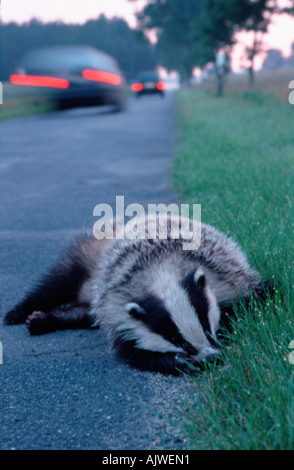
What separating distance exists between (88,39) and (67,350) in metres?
104

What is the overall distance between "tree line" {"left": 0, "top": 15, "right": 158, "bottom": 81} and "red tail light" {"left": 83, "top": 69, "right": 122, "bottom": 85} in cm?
7162

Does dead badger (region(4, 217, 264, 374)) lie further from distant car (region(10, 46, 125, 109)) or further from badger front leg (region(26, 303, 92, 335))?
distant car (region(10, 46, 125, 109))

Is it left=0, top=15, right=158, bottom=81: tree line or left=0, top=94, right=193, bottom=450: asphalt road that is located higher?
left=0, top=15, right=158, bottom=81: tree line

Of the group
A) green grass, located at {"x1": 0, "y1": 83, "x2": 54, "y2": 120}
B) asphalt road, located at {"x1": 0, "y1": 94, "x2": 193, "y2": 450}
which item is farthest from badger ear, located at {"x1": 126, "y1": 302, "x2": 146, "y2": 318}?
green grass, located at {"x1": 0, "y1": 83, "x2": 54, "y2": 120}

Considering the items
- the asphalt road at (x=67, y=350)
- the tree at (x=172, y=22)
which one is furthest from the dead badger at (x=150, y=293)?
the tree at (x=172, y=22)

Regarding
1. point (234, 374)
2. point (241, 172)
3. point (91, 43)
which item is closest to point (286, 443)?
point (234, 374)

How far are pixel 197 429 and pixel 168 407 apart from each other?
32 cm

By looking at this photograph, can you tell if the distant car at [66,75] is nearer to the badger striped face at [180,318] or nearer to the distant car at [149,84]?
the badger striped face at [180,318]

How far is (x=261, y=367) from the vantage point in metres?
2.11

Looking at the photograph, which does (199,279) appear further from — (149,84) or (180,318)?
(149,84)

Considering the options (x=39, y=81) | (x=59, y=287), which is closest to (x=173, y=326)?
(x=59, y=287)

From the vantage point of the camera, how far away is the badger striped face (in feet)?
8.03

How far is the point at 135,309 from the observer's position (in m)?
2.64
